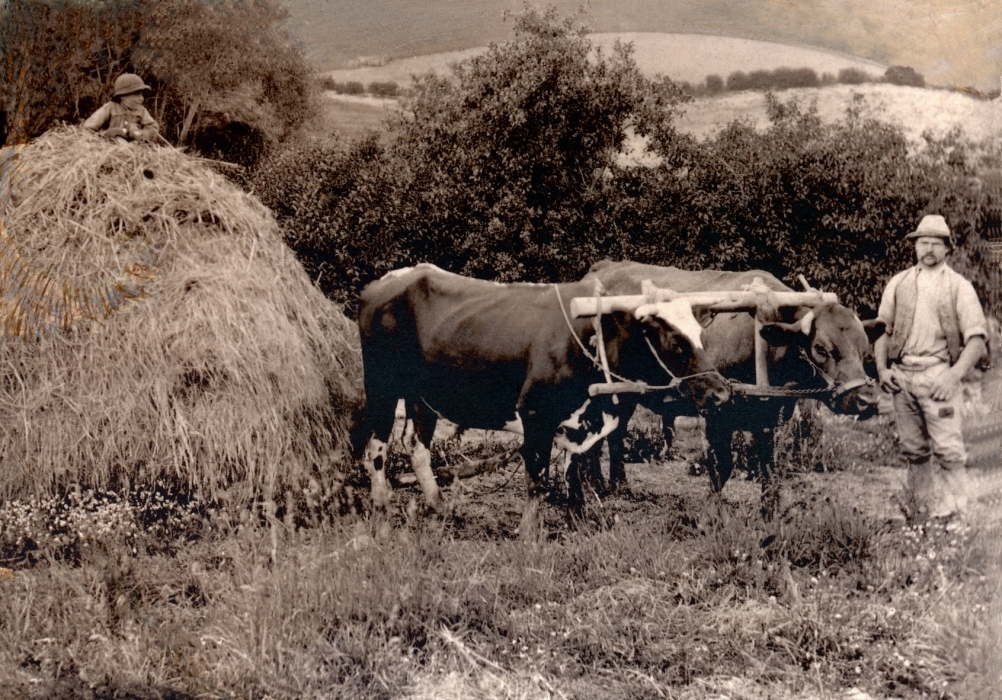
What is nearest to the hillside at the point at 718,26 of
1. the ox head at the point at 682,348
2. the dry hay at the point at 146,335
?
the dry hay at the point at 146,335

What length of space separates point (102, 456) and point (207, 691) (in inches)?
48.3

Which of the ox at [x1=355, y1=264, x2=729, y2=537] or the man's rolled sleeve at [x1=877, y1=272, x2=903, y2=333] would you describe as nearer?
the man's rolled sleeve at [x1=877, y1=272, x2=903, y2=333]

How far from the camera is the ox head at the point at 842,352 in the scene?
158 inches

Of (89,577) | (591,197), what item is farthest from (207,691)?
(591,197)

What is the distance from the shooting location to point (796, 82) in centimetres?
408

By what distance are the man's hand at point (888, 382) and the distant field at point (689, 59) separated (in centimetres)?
147

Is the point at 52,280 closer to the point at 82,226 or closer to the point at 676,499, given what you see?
the point at 82,226

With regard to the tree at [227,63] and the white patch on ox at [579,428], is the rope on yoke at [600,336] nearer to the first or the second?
the white patch on ox at [579,428]

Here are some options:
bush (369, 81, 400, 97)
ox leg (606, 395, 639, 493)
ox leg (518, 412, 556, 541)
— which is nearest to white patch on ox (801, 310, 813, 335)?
ox leg (606, 395, 639, 493)

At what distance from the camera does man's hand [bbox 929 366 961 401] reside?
155 inches

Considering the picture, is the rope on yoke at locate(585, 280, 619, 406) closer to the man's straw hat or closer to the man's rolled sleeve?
the man's rolled sleeve

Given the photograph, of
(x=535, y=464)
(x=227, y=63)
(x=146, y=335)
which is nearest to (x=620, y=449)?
(x=535, y=464)

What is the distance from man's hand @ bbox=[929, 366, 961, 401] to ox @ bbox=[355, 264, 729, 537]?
1006mm

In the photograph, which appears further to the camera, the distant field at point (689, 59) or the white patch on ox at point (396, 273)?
the white patch on ox at point (396, 273)
